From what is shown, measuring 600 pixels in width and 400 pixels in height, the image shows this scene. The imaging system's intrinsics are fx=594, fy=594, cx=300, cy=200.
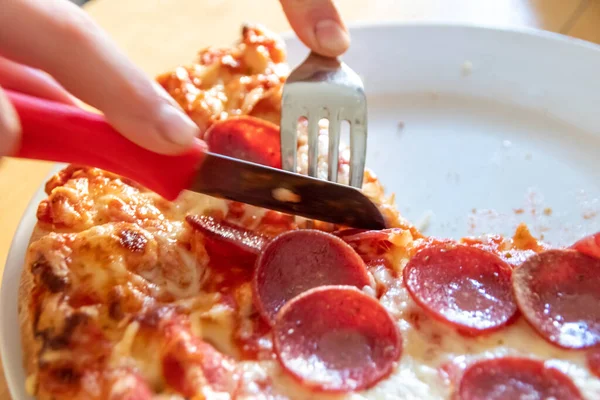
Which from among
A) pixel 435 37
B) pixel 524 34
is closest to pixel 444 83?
pixel 435 37

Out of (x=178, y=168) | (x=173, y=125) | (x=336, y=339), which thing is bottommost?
(x=336, y=339)

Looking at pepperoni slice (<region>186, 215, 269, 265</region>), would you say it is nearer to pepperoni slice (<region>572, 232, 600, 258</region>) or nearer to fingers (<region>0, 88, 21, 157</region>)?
fingers (<region>0, 88, 21, 157</region>)

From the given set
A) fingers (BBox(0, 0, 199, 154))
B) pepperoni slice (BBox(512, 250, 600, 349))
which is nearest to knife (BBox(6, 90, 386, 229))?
fingers (BBox(0, 0, 199, 154))

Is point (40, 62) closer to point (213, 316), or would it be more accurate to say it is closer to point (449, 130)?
point (213, 316)

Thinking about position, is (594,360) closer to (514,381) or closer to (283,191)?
(514,381)

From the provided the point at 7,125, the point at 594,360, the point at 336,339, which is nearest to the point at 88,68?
the point at 7,125

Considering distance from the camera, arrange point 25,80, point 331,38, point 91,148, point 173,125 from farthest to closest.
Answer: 1. point 331,38
2. point 25,80
3. point 91,148
4. point 173,125

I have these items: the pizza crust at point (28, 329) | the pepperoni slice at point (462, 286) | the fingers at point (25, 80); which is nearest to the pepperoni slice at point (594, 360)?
the pepperoni slice at point (462, 286)
